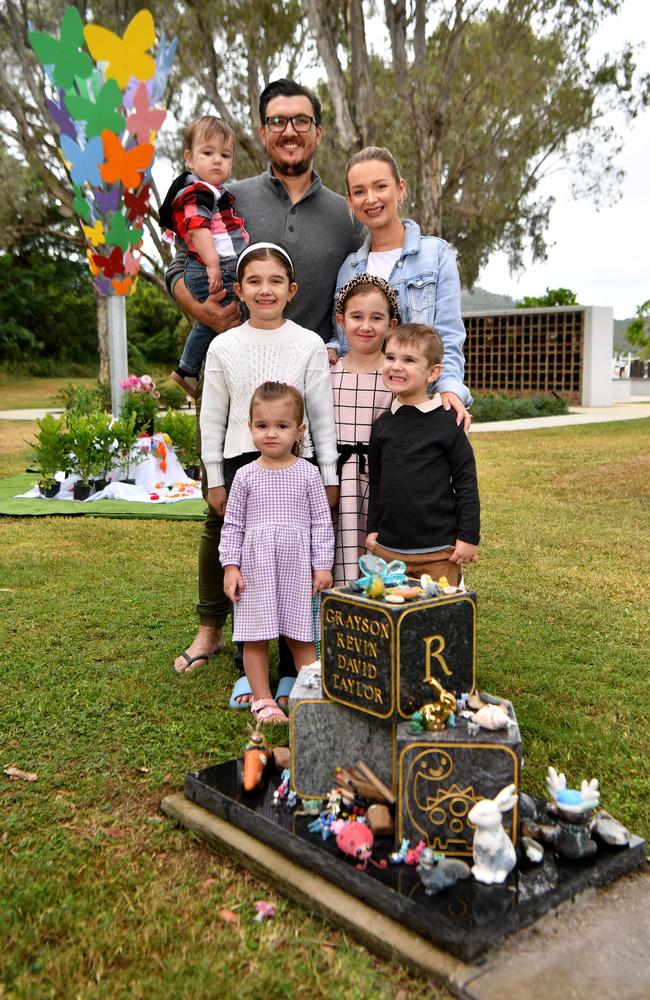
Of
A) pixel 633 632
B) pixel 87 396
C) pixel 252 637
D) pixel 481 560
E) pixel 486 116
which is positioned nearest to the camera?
pixel 252 637

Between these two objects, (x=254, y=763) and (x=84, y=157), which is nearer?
(x=254, y=763)

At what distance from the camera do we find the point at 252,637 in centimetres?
300

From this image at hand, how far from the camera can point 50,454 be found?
26.9 ft

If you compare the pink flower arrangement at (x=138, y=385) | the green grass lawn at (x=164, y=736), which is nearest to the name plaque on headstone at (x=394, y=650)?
the green grass lawn at (x=164, y=736)

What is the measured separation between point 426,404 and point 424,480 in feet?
0.79

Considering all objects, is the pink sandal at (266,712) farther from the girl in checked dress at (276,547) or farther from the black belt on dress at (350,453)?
the black belt on dress at (350,453)

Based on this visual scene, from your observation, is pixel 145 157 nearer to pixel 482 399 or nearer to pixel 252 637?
pixel 252 637

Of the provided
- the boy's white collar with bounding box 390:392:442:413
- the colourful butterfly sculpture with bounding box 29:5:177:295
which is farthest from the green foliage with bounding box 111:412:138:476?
the boy's white collar with bounding box 390:392:442:413

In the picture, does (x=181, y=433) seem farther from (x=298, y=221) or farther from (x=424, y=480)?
(x=424, y=480)

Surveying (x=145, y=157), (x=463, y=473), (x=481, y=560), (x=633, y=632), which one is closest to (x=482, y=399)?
(x=145, y=157)

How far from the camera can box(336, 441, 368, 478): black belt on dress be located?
3064 mm

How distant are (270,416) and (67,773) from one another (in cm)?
124

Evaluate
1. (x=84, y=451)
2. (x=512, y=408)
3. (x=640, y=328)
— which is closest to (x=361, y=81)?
(x=512, y=408)

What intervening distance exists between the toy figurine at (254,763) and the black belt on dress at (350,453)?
954 millimetres
